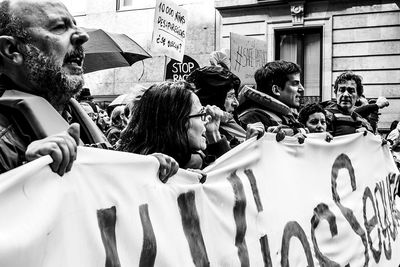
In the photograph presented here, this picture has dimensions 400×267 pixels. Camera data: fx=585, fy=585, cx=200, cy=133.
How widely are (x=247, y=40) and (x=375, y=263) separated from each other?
426cm

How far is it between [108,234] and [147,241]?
0.19 m

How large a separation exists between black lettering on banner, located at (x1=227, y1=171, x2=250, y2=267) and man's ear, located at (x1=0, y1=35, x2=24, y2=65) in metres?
1.14

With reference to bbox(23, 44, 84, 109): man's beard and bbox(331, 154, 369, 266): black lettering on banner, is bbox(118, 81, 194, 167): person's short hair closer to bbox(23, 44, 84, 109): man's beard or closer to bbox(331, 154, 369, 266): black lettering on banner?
bbox(23, 44, 84, 109): man's beard

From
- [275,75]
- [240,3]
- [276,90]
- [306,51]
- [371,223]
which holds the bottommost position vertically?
[371,223]

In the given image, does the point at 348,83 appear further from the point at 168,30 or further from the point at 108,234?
the point at 108,234

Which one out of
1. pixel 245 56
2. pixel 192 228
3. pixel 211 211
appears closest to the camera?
pixel 192 228

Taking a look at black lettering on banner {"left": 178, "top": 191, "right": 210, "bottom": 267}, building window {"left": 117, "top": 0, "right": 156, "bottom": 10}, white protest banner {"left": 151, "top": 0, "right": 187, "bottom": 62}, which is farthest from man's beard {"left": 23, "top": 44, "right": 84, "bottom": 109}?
building window {"left": 117, "top": 0, "right": 156, "bottom": 10}

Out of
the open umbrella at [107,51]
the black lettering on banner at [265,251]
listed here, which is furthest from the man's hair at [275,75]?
the open umbrella at [107,51]

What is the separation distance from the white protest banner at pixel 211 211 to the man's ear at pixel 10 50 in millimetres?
438

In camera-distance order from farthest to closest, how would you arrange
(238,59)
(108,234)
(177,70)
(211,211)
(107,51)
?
(177,70), (238,59), (107,51), (211,211), (108,234)

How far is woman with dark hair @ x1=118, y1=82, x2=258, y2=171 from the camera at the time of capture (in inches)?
108

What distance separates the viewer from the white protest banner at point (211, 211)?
60.9 inches

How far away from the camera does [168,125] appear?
9.00ft

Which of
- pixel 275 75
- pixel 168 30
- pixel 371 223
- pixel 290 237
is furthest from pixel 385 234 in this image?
pixel 168 30
